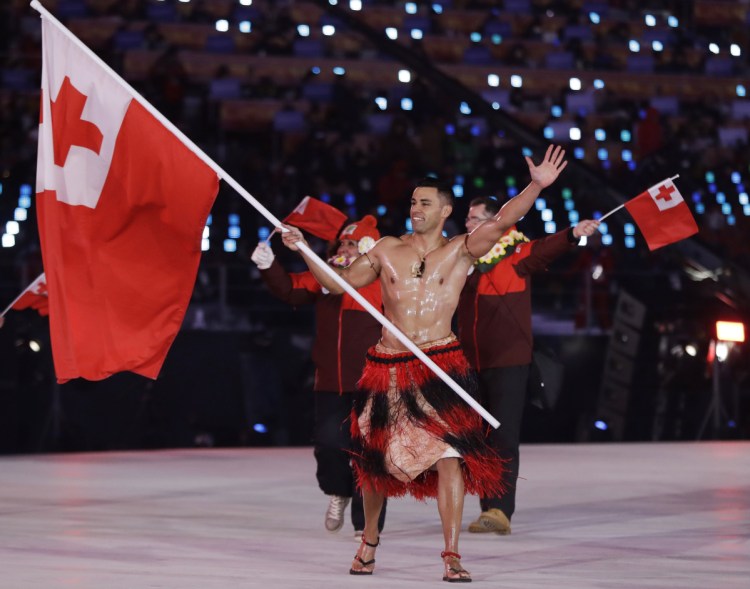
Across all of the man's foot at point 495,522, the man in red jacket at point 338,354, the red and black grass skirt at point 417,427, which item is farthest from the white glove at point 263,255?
the man's foot at point 495,522

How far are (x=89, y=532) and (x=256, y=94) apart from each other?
11496 millimetres

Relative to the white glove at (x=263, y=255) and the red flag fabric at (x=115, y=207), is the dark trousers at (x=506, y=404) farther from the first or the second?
the red flag fabric at (x=115, y=207)

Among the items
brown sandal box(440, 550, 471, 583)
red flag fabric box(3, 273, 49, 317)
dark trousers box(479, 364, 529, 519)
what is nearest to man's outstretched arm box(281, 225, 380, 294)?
brown sandal box(440, 550, 471, 583)

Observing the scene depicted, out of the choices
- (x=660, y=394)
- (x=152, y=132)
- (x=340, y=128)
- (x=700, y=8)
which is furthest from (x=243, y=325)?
(x=700, y=8)

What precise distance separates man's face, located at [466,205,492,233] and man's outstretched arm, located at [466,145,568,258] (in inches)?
61.3

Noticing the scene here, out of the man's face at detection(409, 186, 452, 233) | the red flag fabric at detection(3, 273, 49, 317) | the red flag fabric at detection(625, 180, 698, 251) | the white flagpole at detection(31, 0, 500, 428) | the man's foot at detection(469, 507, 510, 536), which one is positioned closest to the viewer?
the white flagpole at detection(31, 0, 500, 428)

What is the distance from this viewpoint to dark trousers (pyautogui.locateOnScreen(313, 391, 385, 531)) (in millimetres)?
7664

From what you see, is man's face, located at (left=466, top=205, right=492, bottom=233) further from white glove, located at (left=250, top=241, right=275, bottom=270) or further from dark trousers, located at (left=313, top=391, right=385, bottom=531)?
white glove, located at (left=250, top=241, right=275, bottom=270)

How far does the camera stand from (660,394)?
13.5 meters

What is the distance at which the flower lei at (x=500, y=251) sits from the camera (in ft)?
25.2

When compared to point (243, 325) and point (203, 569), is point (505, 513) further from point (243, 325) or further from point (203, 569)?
point (243, 325)

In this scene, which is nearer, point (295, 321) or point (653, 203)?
point (653, 203)

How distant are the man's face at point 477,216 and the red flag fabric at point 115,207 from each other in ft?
5.28

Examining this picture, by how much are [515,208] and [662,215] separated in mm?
2231
